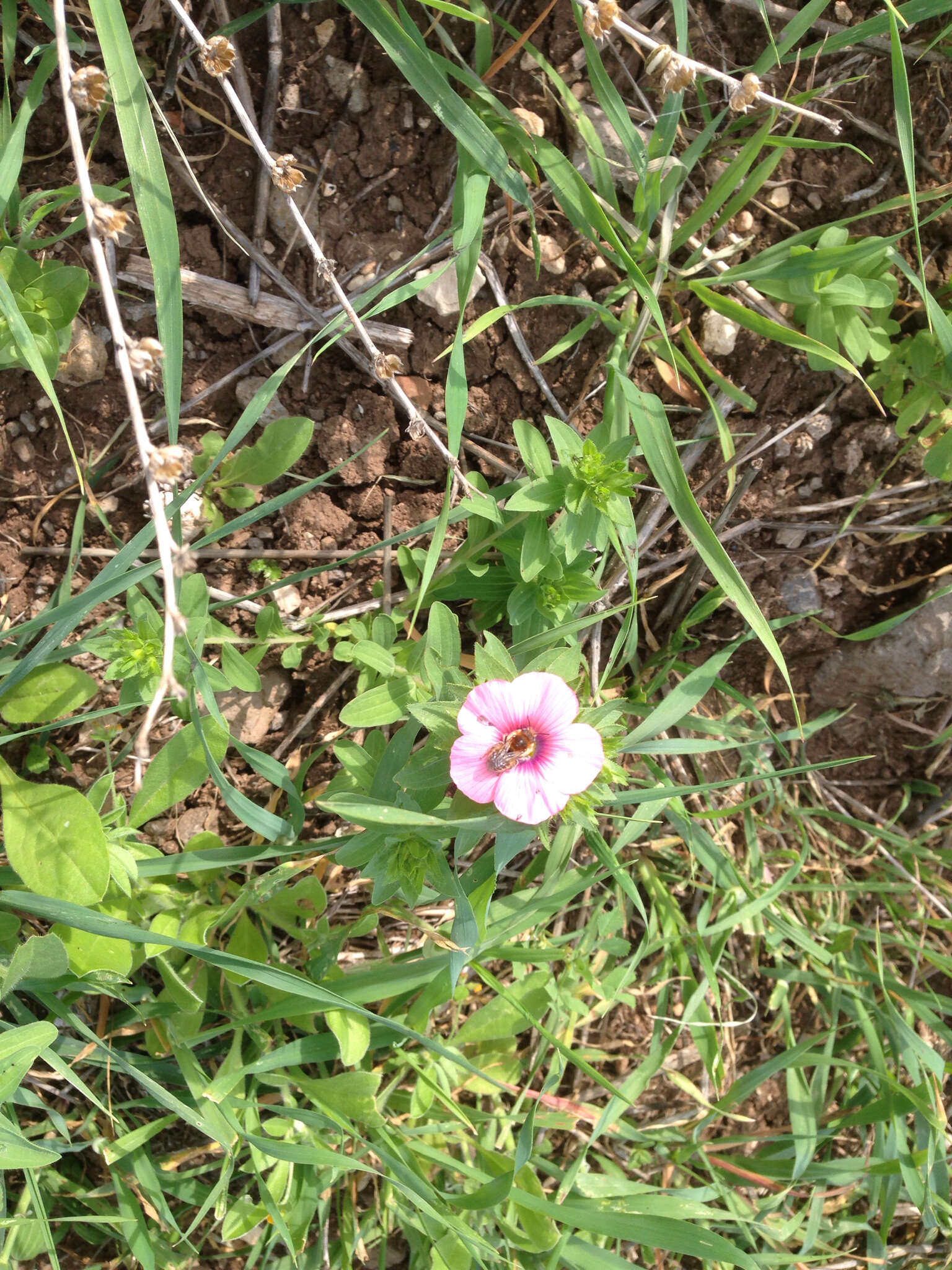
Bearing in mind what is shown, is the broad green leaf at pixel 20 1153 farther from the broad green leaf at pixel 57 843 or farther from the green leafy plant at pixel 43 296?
the green leafy plant at pixel 43 296

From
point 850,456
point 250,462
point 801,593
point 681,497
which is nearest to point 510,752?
point 681,497

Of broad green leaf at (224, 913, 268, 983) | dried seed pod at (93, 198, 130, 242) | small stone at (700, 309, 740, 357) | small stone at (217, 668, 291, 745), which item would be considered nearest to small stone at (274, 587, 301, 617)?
small stone at (217, 668, 291, 745)

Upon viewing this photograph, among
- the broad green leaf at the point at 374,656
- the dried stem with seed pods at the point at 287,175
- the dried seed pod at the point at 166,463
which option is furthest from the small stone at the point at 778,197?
the dried seed pod at the point at 166,463

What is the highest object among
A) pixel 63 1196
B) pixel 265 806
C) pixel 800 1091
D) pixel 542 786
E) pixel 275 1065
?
pixel 542 786

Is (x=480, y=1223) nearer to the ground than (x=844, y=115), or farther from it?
nearer to the ground

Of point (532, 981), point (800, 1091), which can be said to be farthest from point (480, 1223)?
point (800, 1091)

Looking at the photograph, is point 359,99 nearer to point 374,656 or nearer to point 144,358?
point 144,358

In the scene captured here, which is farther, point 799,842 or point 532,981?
point 799,842

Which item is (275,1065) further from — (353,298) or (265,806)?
(353,298)
